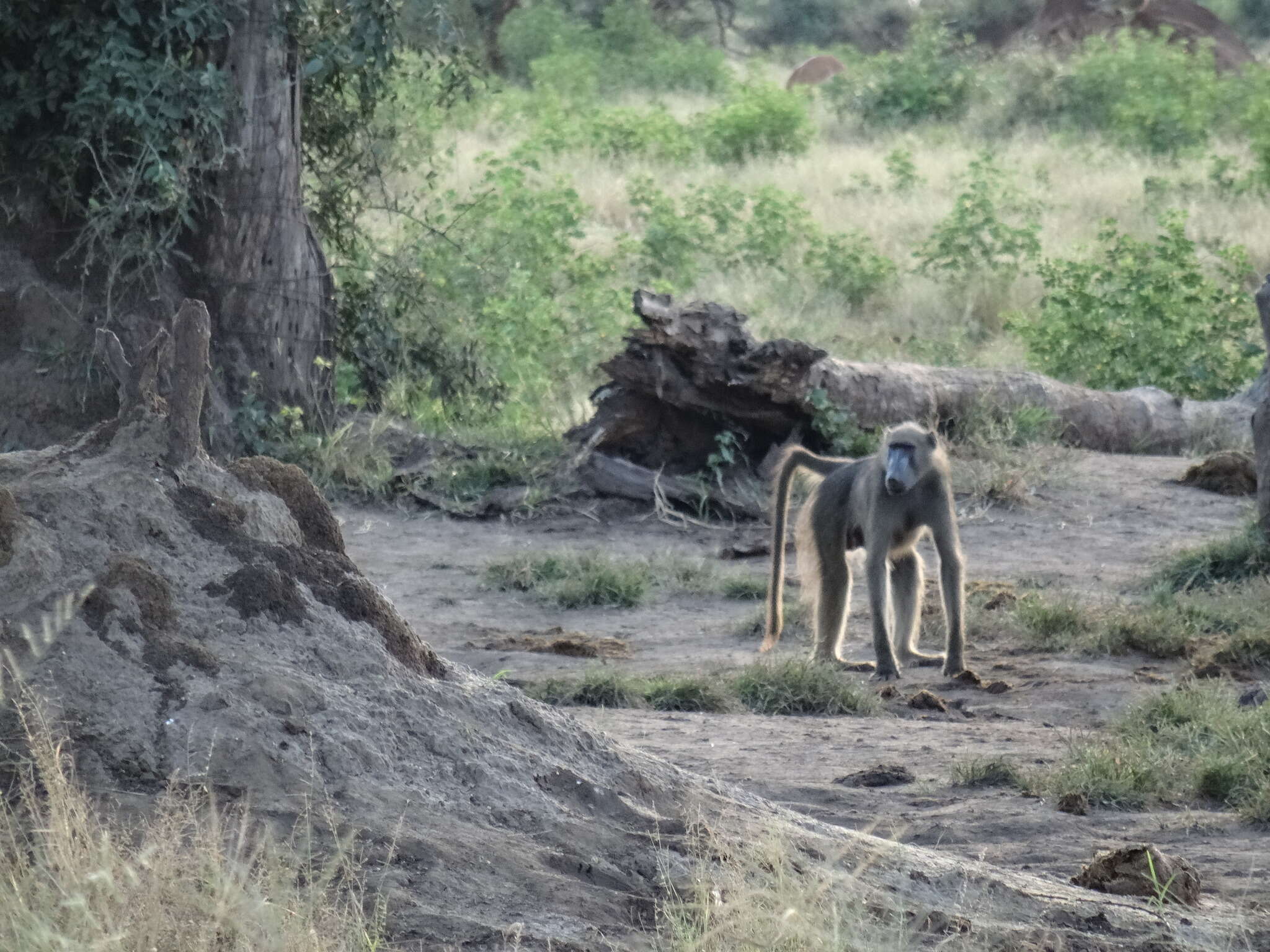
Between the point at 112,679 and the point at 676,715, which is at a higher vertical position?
the point at 112,679

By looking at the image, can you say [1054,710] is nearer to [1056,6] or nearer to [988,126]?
[988,126]

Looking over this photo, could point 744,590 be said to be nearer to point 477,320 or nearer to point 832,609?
point 832,609

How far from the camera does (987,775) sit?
4.54 metres

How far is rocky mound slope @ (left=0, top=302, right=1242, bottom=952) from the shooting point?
2896mm

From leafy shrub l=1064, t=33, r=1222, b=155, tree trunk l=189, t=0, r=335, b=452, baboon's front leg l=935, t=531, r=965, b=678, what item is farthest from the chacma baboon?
leafy shrub l=1064, t=33, r=1222, b=155

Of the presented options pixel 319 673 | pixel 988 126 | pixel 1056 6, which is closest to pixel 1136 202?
pixel 988 126

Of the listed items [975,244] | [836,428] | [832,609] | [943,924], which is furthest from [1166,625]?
[975,244]

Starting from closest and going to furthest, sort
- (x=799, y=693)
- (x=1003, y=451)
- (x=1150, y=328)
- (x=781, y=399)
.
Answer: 1. (x=799, y=693)
2. (x=781, y=399)
3. (x=1003, y=451)
4. (x=1150, y=328)

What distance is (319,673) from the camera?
3.26 m

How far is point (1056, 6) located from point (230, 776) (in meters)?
31.1

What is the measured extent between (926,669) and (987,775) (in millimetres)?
1990

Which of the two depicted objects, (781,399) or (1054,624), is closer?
(1054,624)

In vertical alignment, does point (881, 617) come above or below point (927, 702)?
above

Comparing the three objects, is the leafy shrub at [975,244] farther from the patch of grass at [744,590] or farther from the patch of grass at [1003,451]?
the patch of grass at [744,590]
